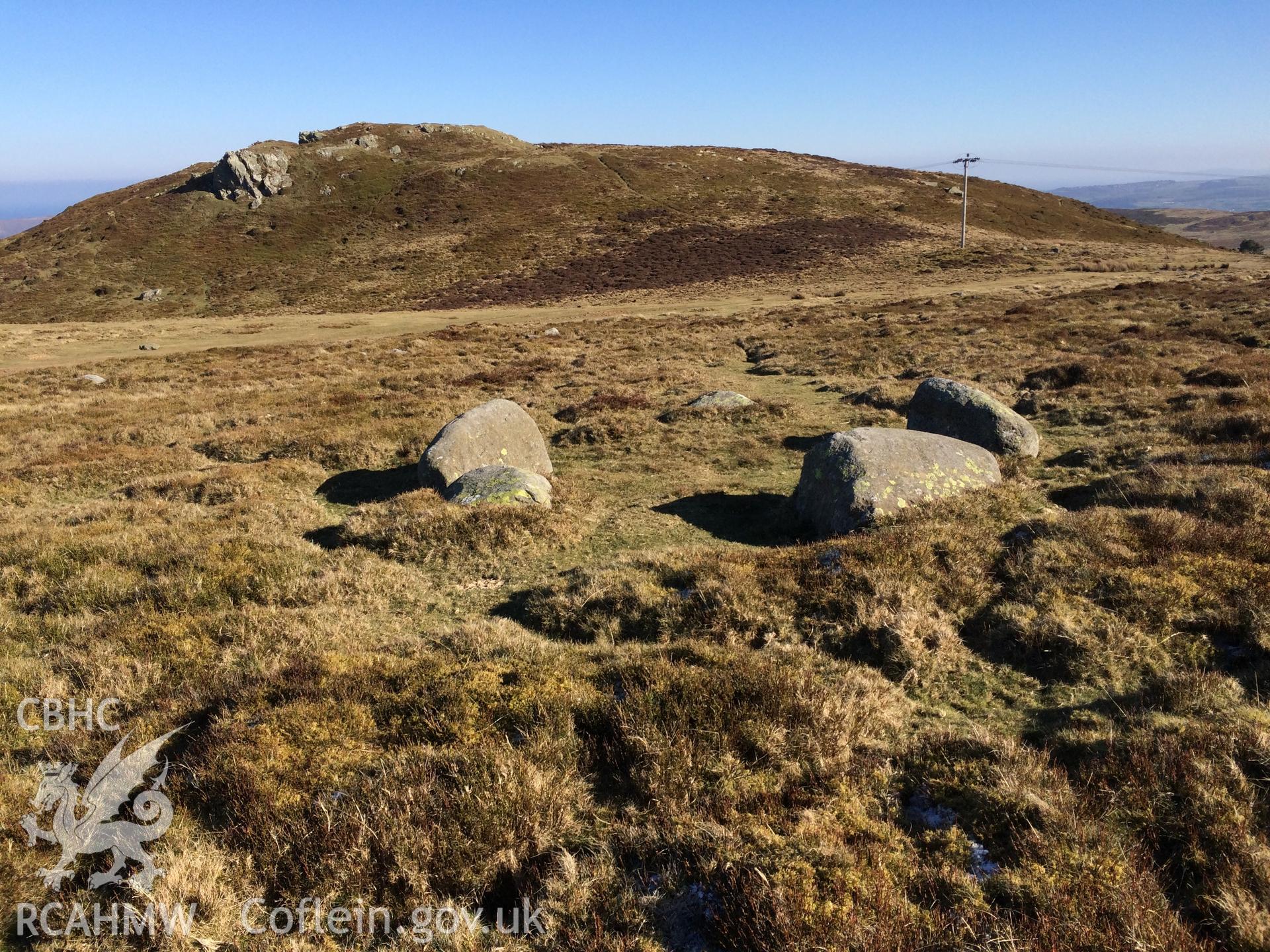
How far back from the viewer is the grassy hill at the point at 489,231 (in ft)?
243

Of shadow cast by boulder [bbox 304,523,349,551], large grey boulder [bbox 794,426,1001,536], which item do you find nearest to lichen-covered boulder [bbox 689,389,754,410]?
large grey boulder [bbox 794,426,1001,536]

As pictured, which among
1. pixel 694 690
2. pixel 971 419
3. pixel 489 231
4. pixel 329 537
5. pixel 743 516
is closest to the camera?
pixel 694 690

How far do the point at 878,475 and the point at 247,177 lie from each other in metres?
117

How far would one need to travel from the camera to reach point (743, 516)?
40.9 feet

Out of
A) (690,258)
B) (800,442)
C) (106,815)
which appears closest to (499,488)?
(800,442)

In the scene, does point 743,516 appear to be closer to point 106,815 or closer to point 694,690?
point 694,690

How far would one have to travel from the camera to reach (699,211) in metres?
98.1

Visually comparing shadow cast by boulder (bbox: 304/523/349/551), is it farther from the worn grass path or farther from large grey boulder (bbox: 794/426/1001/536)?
the worn grass path

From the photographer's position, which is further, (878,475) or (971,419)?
(971,419)

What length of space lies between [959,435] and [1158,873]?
1209cm

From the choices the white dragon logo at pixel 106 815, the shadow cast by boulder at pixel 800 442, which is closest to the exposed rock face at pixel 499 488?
the shadow cast by boulder at pixel 800 442

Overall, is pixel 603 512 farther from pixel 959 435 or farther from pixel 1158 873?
pixel 1158 873

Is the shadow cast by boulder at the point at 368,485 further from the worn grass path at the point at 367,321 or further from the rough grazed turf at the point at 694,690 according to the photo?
the worn grass path at the point at 367,321

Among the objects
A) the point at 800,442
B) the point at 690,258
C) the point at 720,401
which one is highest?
the point at 690,258
